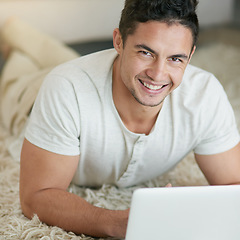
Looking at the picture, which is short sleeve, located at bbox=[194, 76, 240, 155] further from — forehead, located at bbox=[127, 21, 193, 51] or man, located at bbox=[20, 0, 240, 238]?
forehead, located at bbox=[127, 21, 193, 51]

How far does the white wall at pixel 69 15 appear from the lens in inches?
95.6

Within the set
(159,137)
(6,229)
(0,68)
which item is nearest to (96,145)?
(159,137)

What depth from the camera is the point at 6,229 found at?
120cm

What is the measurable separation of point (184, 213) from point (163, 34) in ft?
1.57

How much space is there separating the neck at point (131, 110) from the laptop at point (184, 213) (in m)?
0.50

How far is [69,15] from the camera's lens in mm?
2545

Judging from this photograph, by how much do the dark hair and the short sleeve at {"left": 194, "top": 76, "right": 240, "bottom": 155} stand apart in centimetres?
25

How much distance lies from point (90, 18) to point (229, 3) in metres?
0.95

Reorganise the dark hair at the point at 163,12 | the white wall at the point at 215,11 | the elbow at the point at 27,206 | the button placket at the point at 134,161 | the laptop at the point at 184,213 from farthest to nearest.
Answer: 1. the white wall at the point at 215,11
2. the button placket at the point at 134,161
3. the elbow at the point at 27,206
4. the dark hair at the point at 163,12
5. the laptop at the point at 184,213

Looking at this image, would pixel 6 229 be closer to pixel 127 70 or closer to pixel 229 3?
pixel 127 70

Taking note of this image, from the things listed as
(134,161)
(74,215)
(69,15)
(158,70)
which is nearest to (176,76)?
(158,70)

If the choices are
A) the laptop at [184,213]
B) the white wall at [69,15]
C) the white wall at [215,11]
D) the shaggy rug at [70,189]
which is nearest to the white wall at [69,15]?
the white wall at [69,15]

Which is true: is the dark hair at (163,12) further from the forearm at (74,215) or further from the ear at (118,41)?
the forearm at (74,215)

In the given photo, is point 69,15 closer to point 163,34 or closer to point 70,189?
point 70,189
